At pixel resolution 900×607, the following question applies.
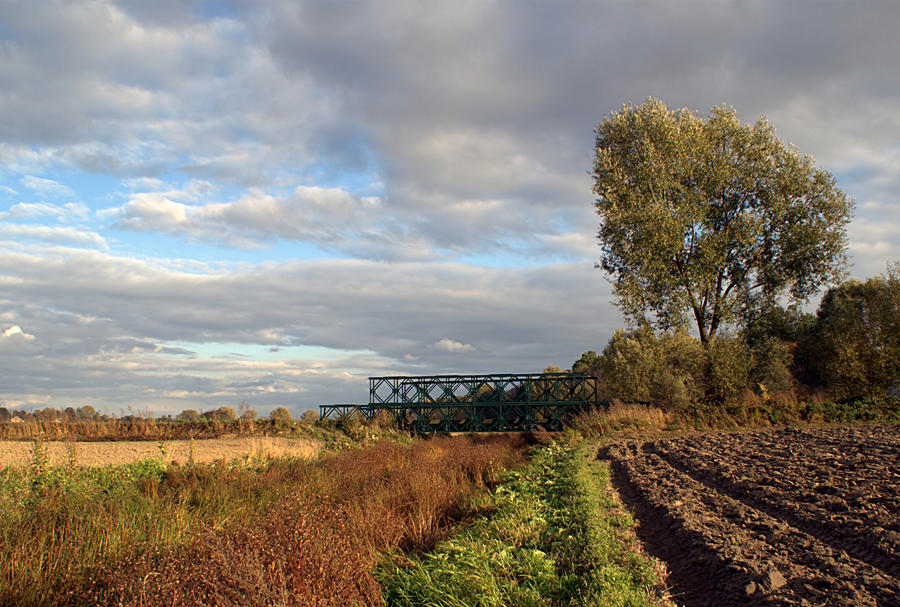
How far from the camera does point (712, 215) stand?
2355cm

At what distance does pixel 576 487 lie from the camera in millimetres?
8531

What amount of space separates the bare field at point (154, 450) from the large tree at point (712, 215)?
14253mm

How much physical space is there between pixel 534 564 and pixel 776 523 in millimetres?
2945

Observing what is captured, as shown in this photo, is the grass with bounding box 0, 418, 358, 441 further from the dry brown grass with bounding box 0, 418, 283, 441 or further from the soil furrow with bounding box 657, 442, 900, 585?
the soil furrow with bounding box 657, 442, 900, 585

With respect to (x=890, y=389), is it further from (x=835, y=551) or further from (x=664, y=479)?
(x=835, y=551)

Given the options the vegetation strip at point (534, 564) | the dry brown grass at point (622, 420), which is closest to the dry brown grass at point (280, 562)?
the vegetation strip at point (534, 564)

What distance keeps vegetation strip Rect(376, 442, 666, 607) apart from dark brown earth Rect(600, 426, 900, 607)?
0.41 metres


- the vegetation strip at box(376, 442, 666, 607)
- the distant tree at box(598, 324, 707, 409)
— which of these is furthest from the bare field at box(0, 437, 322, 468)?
the distant tree at box(598, 324, 707, 409)

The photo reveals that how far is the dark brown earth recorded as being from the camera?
14.3 ft

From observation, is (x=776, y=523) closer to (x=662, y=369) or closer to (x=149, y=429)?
(x=662, y=369)

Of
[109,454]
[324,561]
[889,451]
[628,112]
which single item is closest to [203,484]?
[324,561]

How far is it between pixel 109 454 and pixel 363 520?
13.4 metres

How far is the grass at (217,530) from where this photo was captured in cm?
385

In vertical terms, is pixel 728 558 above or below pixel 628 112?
below
